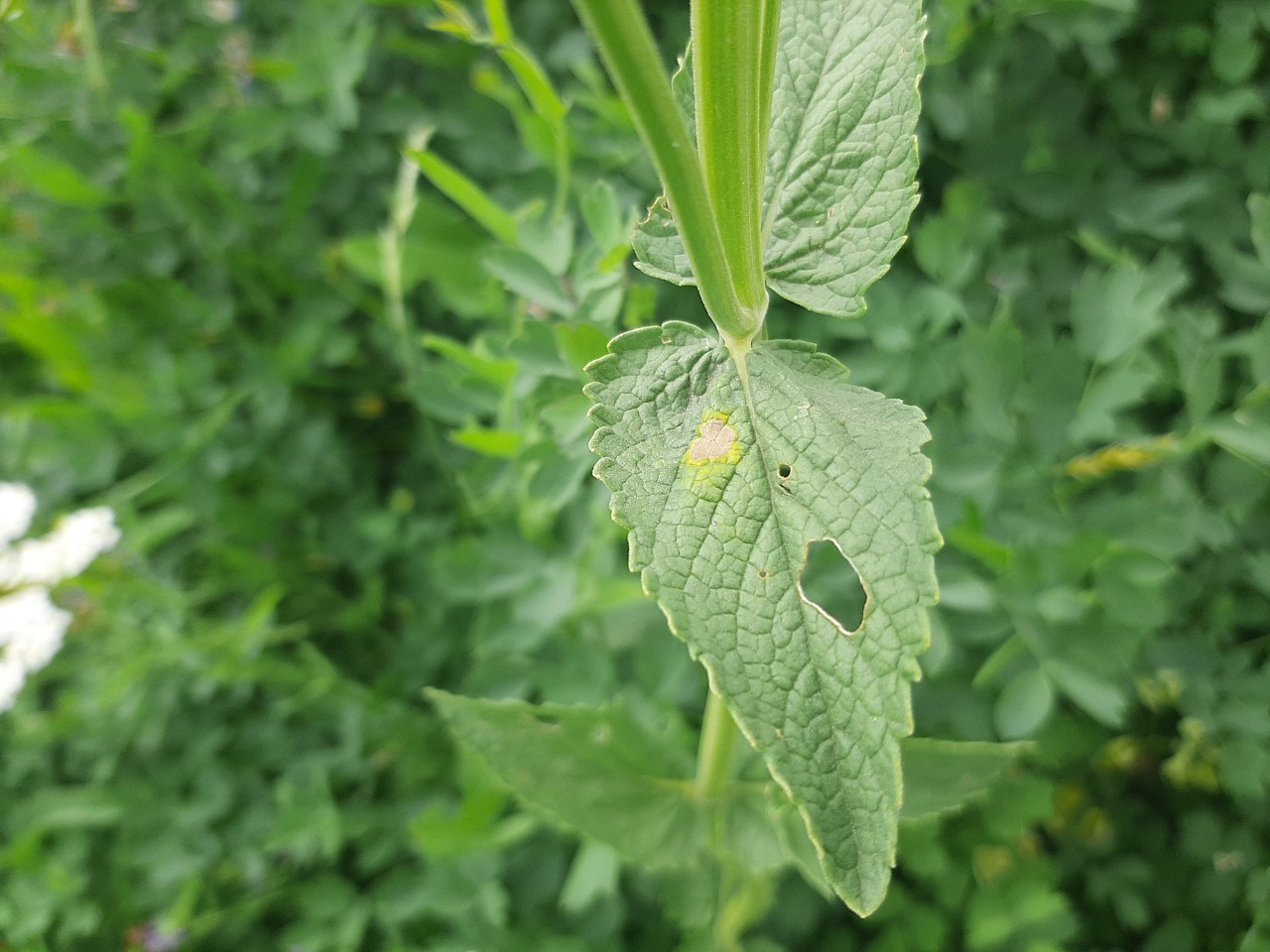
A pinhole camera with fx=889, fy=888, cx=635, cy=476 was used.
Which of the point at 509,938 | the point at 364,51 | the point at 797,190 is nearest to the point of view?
the point at 797,190

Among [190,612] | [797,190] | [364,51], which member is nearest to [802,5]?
[797,190]

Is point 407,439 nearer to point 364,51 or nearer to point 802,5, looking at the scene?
point 364,51

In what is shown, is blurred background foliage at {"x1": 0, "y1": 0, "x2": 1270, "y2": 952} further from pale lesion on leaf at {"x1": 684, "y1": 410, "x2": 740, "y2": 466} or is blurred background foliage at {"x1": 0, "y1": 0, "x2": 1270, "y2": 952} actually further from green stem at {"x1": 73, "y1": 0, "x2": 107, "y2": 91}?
pale lesion on leaf at {"x1": 684, "y1": 410, "x2": 740, "y2": 466}

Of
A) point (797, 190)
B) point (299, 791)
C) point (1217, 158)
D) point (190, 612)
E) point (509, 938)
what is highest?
point (797, 190)

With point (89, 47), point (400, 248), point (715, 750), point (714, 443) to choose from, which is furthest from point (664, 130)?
point (89, 47)

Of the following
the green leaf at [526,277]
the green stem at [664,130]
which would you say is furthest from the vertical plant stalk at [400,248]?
the green stem at [664,130]

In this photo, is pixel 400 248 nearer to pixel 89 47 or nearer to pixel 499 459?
pixel 499 459

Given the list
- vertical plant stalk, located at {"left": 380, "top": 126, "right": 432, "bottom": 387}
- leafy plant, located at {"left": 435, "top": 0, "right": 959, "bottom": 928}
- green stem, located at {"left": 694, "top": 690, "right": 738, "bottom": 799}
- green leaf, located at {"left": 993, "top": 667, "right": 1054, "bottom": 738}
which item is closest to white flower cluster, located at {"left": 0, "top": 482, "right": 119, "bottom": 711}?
vertical plant stalk, located at {"left": 380, "top": 126, "right": 432, "bottom": 387}
